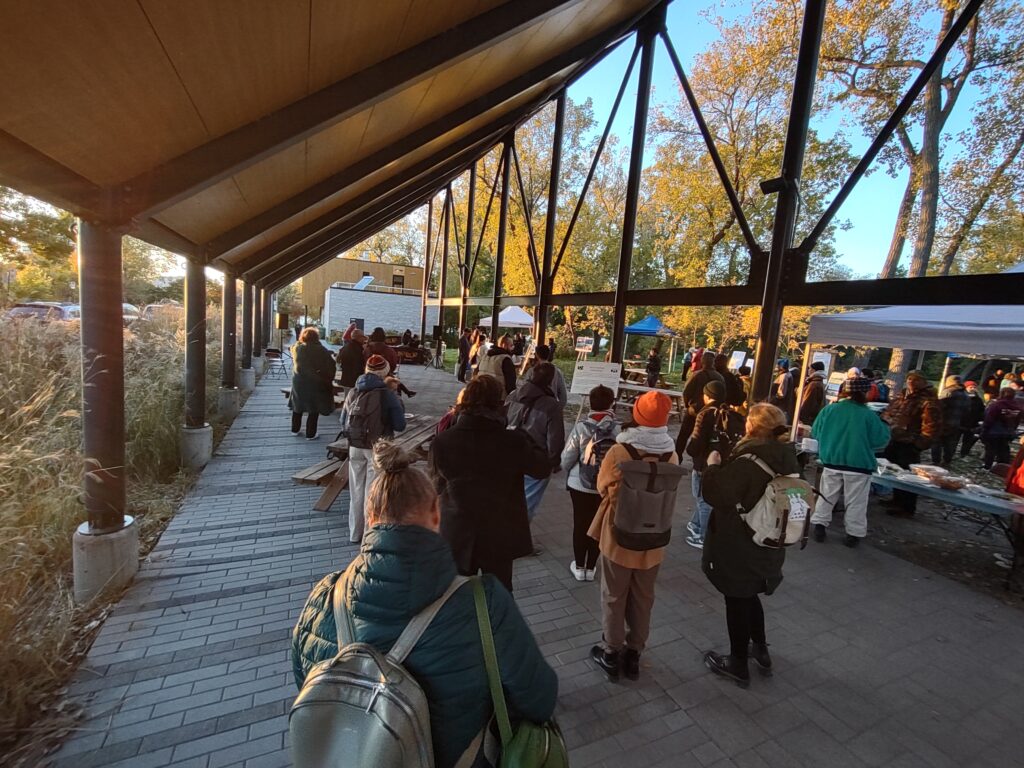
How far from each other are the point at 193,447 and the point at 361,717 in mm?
6159

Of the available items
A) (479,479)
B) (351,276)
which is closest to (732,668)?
(479,479)

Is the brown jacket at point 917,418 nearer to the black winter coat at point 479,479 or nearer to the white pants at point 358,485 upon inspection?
the black winter coat at point 479,479

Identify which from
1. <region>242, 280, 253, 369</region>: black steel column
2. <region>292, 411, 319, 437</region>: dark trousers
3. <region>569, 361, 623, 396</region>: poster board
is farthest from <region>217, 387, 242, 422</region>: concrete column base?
<region>569, 361, 623, 396</region>: poster board

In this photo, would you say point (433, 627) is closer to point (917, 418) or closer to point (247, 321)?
point (917, 418)

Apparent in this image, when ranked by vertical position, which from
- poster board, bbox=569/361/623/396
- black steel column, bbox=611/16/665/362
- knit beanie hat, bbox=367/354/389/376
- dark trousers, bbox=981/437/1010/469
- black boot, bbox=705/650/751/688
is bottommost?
black boot, bbox=705/650/751/688

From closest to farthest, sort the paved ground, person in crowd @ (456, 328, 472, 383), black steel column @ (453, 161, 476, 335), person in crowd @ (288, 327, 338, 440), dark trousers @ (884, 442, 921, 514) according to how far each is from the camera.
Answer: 1. the paved ground
2. dark trousers @ (884, 442, 921, 514)
3. person in crowd @ (288, 327, 338, 440)
4. person in crowd @ (456, 328, 472, 383)
5. black steel column @ (453, 161, 476, 335)

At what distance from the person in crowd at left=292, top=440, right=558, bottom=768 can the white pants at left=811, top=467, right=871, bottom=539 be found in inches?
195

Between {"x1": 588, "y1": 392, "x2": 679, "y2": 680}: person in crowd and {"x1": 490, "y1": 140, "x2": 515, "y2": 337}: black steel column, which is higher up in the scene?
{"x1": 490, "y1": 140, "x2": 515, "y2": 337}: black steel column

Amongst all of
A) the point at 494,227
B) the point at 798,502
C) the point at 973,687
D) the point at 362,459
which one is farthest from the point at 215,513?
the point at 494,227

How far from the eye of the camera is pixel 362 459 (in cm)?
442

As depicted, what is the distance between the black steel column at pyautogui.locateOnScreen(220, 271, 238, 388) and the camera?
859 cm

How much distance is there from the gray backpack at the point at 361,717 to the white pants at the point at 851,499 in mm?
5259

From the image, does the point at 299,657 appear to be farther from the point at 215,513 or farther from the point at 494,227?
the point at 494,227

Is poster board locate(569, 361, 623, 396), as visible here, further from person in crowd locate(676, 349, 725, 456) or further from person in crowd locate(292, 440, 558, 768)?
person in crowd locate(292, 440, 558, 768)
